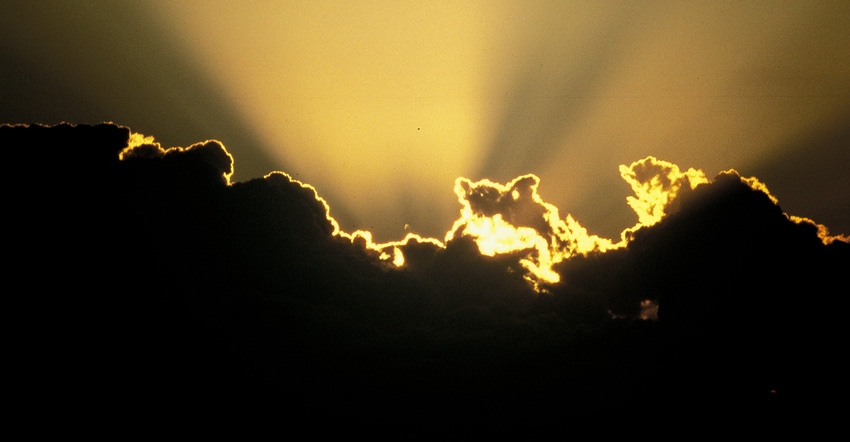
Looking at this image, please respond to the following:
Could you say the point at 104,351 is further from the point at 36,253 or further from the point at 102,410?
the point at 36,253

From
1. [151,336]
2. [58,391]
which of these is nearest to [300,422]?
[151,336]

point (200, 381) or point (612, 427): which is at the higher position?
point (612, 427)

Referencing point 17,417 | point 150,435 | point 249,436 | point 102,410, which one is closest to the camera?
point 17,417

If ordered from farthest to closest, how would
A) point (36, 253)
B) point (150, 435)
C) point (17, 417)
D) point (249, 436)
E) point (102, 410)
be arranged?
1. point (249, 436)
2. point (150, 435)
3. point (102, 410)
4. point (36, 253)
5. point (17, 417)

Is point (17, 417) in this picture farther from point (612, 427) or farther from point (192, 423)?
point (612, 427)

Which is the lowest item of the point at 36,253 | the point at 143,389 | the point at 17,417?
the point at 17,417

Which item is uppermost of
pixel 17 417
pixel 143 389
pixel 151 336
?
pixel 151 336

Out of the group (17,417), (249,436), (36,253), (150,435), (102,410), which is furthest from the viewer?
(249,436)

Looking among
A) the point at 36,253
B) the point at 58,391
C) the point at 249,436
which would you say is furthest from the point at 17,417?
the point at 249,436

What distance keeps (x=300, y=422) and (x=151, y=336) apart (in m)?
35.5

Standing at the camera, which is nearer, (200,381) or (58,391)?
(58,391)

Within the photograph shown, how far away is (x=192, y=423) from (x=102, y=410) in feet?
56.9

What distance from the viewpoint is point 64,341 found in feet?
297

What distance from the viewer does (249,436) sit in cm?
11050
